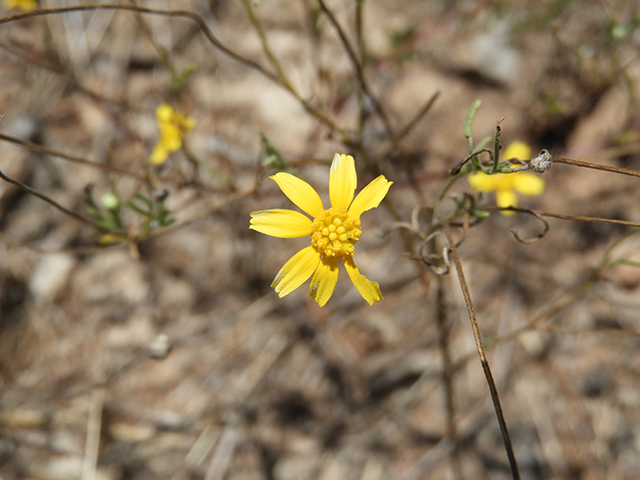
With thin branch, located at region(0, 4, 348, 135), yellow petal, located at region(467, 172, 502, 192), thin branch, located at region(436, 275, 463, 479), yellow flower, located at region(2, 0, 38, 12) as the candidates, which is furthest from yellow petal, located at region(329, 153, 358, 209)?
yellow flower, located at region(2, 0, 38, 12)

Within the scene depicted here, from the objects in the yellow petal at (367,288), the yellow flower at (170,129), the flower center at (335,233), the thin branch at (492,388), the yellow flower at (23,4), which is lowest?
the thin branch at (492,388)

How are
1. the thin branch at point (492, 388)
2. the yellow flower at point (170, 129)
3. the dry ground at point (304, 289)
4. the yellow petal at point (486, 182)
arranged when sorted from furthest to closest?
the dry ground at point (304, 289) < the yellow flower at point (170, 129) < the yellow petal at point (486, 182) < the thin branch at point (492, 388)

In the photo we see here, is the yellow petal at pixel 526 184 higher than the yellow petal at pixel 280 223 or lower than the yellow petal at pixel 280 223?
higher

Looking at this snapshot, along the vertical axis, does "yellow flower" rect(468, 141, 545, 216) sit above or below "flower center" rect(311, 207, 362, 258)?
above

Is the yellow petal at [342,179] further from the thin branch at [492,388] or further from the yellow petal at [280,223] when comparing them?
the thin branch at [492,388]

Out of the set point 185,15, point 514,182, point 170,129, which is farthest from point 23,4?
point 514,182

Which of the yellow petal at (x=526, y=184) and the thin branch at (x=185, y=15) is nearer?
the thin branch at (x=185, y=15)

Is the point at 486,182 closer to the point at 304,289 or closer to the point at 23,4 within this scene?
the point at 304,289

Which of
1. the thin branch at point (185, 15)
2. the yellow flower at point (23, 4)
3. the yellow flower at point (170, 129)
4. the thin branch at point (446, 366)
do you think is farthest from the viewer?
the yellow flower at point (23, 4)

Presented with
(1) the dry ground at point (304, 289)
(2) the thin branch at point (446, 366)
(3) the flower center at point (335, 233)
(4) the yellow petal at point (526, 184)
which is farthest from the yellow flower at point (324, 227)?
(4) the yellow petal at point (526, 184)

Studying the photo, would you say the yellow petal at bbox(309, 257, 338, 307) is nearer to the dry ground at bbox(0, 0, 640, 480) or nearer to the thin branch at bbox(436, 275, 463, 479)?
the thin branch at bbox(436, 275, 463, 479)
